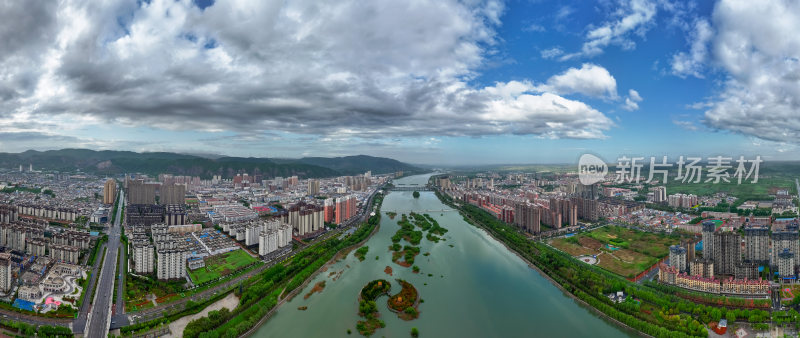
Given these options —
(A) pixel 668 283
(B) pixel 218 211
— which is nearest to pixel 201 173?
(B) pixel 218 211

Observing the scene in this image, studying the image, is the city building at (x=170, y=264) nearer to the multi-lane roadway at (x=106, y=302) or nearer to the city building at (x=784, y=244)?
the multi-lane roadway at (x=106, y=302)

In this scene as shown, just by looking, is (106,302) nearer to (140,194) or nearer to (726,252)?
A: (726,252)

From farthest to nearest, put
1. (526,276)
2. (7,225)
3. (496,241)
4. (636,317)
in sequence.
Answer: (496,241)
(7,225)
(526,276)
(636,317)

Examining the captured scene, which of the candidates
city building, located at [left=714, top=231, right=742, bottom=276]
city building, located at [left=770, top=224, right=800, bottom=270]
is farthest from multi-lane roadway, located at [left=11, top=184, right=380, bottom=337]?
city building, located at [left=770, top=224, right=800, bottom=270]

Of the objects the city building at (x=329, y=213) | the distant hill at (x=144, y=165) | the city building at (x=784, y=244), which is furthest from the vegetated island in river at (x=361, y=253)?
the distant hill at (x=144, y=165)

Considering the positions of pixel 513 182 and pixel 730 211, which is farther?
pixel 513 182

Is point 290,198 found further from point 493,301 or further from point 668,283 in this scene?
point 668,283

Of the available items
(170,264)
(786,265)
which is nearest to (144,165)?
(170,264)
